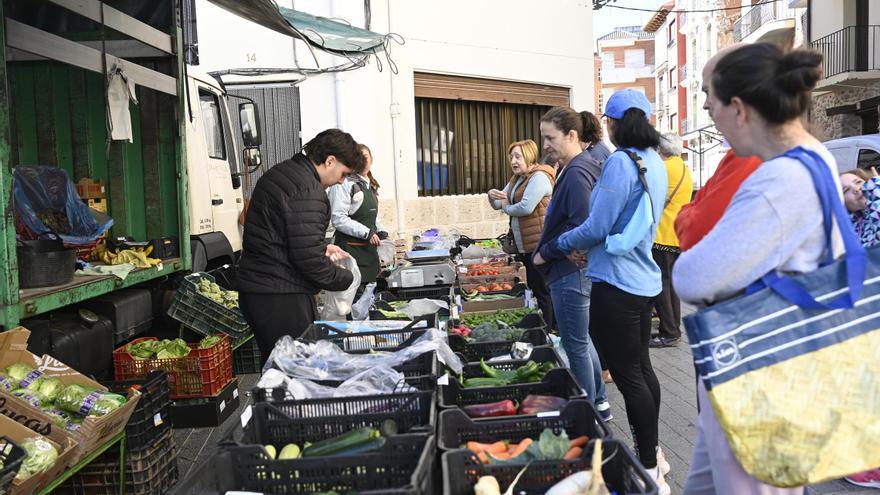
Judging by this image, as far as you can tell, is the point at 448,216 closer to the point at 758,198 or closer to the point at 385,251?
the point at 385,251

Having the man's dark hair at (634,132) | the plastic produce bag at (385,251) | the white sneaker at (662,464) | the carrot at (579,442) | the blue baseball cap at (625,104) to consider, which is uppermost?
the blue baseball cap at (625,104)

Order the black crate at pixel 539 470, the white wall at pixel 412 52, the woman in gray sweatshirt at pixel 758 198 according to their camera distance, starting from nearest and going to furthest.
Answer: the woman in gray sweatshirt at pixel 758 198, the black crate at pixel 539 470, the white wall at pixel 412 52

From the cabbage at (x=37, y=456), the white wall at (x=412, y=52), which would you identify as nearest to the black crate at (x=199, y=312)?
the cabbage at (x=37, y=456)

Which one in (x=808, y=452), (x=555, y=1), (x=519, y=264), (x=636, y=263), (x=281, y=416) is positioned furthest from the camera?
(x=555, y=1)

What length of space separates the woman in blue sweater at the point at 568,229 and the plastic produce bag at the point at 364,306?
1.73 m

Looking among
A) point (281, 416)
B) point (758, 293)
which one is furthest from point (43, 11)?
point (758, 293)

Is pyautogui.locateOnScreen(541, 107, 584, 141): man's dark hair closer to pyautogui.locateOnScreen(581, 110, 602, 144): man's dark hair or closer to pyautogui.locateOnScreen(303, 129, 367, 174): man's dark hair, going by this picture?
pyautogui.locateOnScreen(581, 110, 602, 144): man's dark hair

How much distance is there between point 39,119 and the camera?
18.8 ft

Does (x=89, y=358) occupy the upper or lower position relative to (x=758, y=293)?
lower

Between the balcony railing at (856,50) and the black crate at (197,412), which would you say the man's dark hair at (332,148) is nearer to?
the black crate at (197,412)

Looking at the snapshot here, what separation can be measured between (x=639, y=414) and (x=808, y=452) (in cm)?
195

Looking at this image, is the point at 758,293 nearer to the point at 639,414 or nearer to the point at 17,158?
the point at 639,414

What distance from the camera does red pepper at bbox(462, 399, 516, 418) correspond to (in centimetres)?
296

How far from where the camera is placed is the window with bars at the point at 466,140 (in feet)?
42.8
